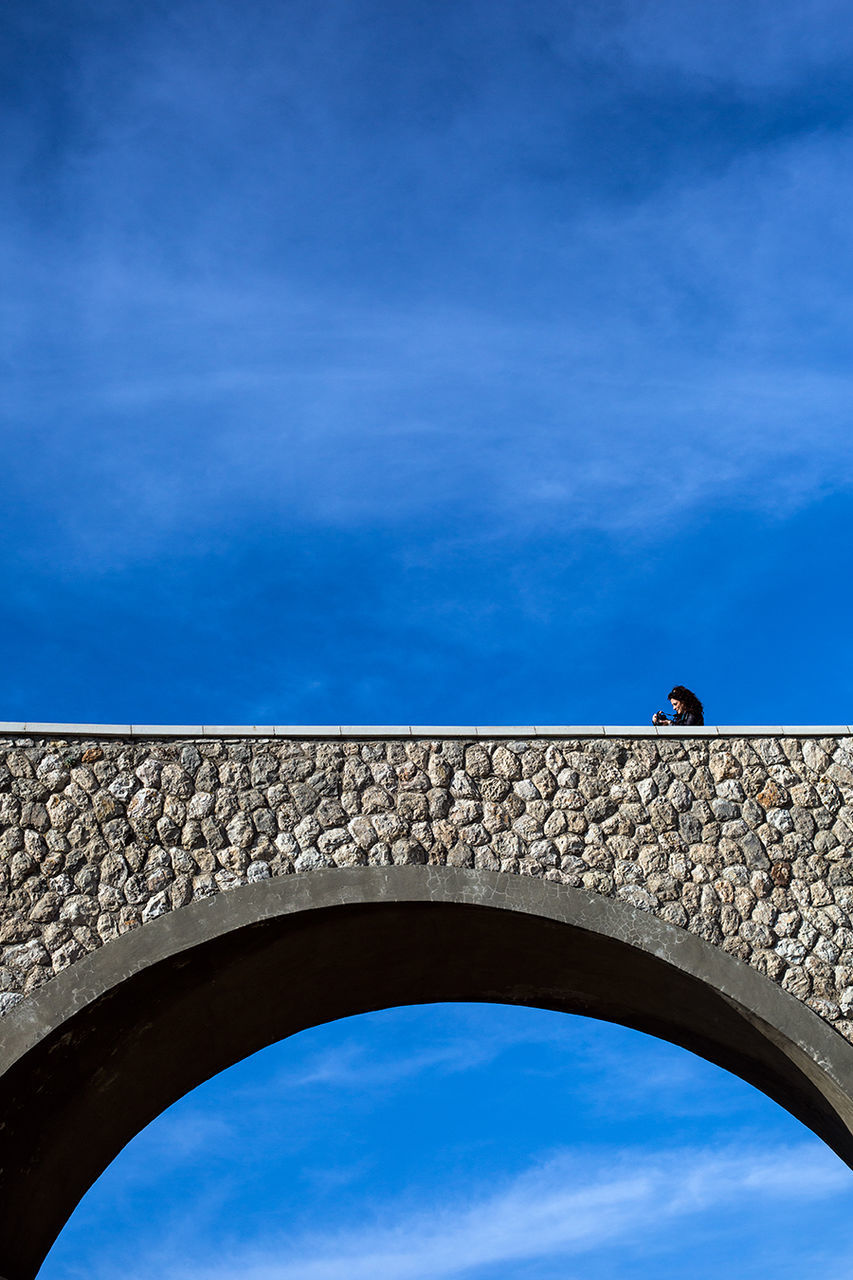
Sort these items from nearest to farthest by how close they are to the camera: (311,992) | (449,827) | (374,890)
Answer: (374,890) → (449,827) → (311,992)

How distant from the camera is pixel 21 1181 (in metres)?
7.61

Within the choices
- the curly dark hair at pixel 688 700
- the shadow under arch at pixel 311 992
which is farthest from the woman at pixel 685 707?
the shadow under arch at pixel 311 992

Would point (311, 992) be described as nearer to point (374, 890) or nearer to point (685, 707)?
point (374, 890)

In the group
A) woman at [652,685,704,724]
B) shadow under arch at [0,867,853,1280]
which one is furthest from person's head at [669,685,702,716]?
shadow under arch at [0,867,853,1280]

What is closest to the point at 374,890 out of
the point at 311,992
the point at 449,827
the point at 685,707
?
the point at 449,827

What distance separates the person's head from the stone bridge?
0.47 m

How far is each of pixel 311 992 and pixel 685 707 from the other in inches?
117

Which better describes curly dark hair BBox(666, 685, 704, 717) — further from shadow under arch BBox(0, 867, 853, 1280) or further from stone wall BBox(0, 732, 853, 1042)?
shadow under arch BBox(0, 867, 853, 1280)

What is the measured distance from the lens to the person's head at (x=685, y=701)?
28.2 ft

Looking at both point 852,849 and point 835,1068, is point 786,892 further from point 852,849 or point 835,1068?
point 835,1068

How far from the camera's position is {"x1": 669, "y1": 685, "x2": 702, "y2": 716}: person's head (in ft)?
28.2

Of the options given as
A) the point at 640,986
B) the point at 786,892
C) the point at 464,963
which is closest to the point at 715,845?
the point at 786,892

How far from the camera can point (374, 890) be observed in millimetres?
7449

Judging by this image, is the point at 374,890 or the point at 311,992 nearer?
the point at 374,890
